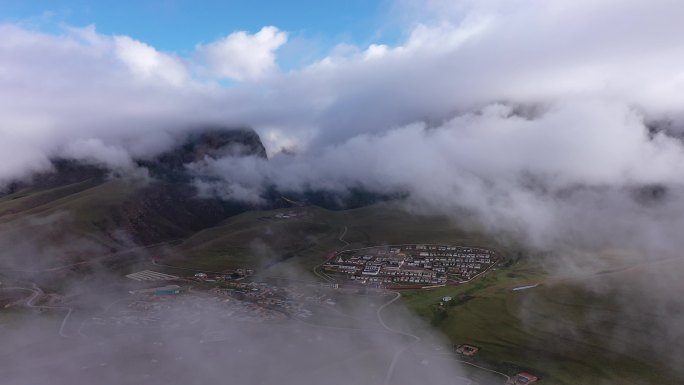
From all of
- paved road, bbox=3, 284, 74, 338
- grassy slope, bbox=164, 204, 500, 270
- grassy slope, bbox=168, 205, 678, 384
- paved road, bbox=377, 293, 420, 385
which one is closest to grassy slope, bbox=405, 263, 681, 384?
grassy slope, bbox=168, 205, 678, 384

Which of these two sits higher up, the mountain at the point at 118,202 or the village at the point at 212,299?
the mountain at the point at 118,202

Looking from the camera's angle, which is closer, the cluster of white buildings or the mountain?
the cluster of white buildings

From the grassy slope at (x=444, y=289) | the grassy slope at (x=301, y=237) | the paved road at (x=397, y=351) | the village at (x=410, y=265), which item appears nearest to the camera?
the paved road at (x=397, y=351)

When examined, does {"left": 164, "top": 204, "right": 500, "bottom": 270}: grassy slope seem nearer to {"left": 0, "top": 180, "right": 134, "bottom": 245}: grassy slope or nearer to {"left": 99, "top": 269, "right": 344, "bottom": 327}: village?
{"left": 99, "top": 269, "right": 344, "bottom": 327}: village

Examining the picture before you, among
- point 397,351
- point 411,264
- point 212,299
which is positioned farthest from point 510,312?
point 212,299

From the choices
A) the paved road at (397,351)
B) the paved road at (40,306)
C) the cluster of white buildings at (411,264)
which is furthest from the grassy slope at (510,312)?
the paved road at (40,306)

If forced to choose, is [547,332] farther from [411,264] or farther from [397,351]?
[411,264]

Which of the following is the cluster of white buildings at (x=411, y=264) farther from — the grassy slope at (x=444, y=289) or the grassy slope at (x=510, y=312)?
the grassy slope at (x=444, y=289)

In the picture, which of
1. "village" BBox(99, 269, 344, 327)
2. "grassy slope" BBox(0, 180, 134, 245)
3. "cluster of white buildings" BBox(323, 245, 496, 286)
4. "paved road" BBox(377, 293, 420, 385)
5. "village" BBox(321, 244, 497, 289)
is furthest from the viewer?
"grassy slope" BBox(0, 180, 134, 245)

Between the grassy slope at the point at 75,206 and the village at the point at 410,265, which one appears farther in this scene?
the grassy slope at the point at 75,206
